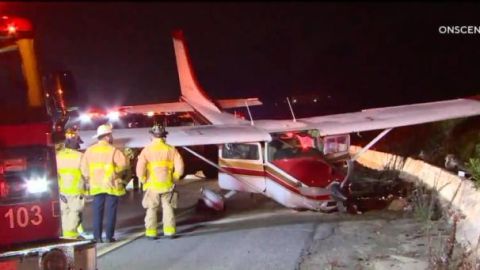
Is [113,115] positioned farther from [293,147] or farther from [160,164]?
[160,164]

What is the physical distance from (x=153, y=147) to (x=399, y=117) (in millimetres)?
5892

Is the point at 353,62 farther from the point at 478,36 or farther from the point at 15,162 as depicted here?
the point at 15,162

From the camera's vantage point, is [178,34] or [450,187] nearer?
[450,187]

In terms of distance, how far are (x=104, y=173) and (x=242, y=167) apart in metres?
4.24

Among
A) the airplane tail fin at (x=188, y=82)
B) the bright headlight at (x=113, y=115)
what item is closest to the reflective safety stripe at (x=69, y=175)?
the airplane tail fin at (x=188, y=82)

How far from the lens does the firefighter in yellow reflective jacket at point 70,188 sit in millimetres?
9516

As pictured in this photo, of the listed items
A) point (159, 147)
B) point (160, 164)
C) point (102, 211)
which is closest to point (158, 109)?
point (159, 147)

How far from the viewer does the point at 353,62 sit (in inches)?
2454

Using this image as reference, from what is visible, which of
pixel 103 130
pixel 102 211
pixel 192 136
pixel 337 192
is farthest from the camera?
pixel 192 136

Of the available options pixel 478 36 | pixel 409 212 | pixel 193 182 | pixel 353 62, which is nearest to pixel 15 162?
pixel 409 212

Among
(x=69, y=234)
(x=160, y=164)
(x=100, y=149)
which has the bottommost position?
(x=69, y=234)

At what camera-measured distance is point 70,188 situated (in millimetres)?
9594

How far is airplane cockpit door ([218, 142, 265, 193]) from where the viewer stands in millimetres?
12859

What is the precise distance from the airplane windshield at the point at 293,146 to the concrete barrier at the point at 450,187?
2318 millimetres
